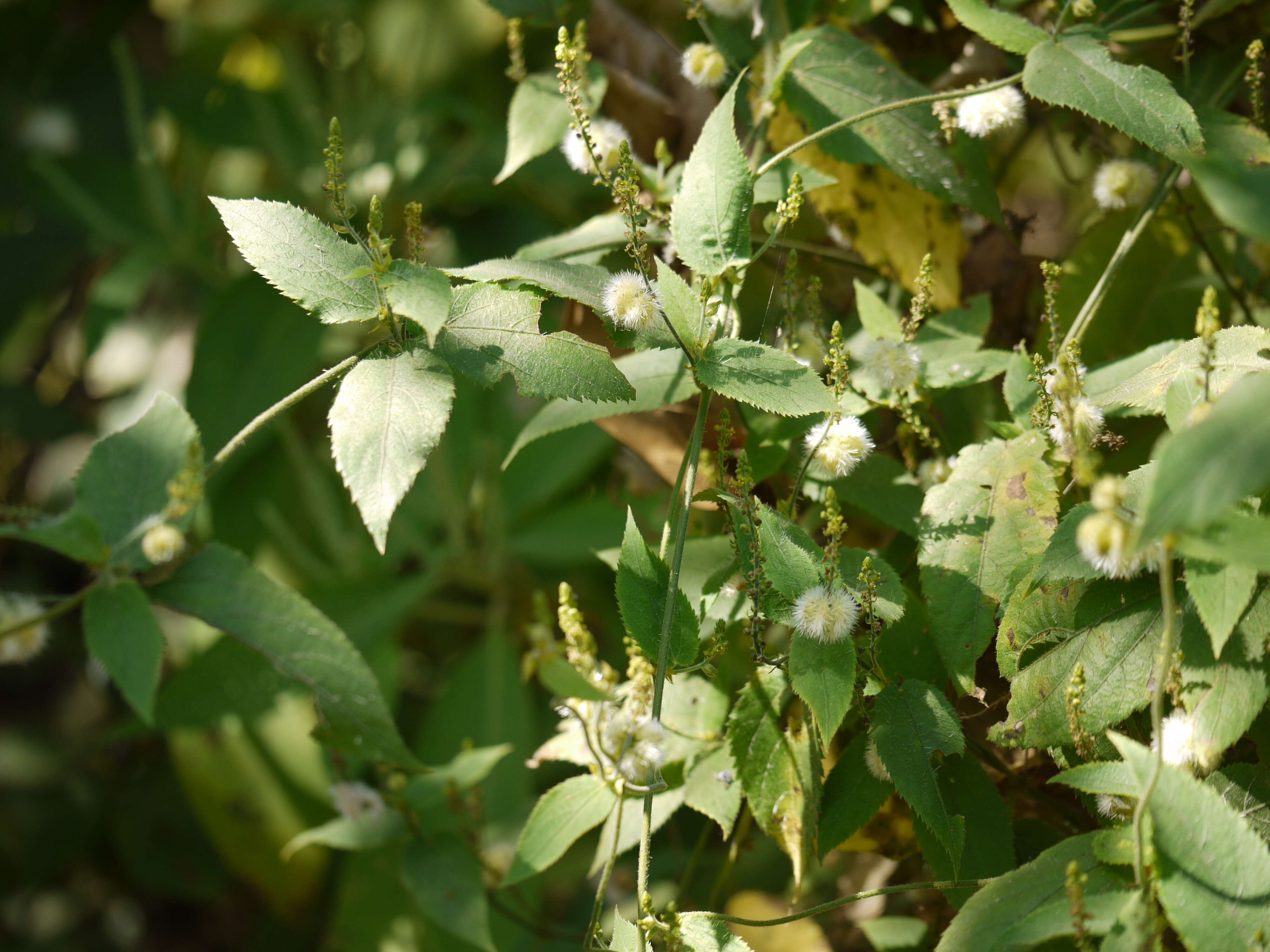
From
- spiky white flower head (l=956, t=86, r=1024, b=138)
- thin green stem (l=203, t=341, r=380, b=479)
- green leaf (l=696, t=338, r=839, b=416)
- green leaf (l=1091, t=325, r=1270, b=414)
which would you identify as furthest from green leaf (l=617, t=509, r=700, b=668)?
spiky white flower head (l=956, t=86, r=1024, b=138)

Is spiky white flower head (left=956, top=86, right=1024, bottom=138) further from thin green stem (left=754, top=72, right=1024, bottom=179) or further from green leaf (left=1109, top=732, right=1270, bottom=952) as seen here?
green leaf (left=1109, top=732, right=1270, bottom=952)

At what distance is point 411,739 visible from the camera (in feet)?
4.96

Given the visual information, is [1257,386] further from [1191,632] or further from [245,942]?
[245,942]

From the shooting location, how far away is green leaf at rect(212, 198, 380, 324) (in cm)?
63

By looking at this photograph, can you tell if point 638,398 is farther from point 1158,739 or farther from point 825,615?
point 1158,739

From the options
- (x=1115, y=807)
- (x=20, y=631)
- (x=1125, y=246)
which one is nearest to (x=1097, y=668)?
(x=1115, y=807)

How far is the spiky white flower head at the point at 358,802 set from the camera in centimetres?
90

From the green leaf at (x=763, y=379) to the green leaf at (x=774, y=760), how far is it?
19 cm

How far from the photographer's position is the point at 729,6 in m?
0.83

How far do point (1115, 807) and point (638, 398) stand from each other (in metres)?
0.41

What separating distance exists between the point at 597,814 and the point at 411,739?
880mm

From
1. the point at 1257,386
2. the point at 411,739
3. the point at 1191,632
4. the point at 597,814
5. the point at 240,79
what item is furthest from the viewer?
the point at 240,79

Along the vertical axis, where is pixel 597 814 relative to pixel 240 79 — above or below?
below

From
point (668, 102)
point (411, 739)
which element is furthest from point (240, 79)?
point (411, 739)
